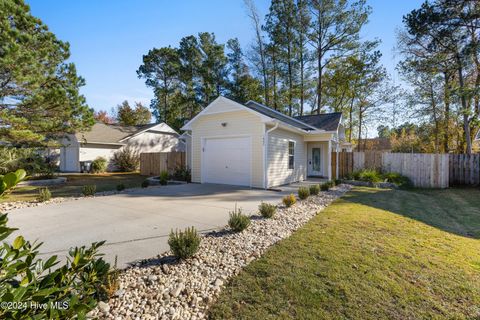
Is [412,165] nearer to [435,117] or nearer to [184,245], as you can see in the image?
[435,117]

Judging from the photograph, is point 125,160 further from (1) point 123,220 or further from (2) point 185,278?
(2) point 185,278

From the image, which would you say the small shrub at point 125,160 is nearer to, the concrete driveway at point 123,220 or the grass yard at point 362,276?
the concrete driveway at point 123,220

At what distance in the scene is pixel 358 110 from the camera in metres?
26.4

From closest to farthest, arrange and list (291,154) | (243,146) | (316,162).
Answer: (243,146), (291,154), (316,162)

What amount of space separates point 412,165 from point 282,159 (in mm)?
7499

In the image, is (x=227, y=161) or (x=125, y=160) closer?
(x=227, y=161)

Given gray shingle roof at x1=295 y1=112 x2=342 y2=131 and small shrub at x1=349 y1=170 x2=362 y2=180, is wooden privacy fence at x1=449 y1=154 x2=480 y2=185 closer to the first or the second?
small shrub at x1=349 y1=170 x2=362 y2=180

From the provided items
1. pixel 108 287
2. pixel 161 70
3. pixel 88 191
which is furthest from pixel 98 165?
pixel 108 287

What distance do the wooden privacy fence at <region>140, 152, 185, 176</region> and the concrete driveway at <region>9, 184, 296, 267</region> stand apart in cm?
804

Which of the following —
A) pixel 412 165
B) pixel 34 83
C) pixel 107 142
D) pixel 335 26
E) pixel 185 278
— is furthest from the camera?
pixel 335 26

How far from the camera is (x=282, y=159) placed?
11.9 meters

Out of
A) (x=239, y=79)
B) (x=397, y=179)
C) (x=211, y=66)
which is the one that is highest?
(x=211, y=66)

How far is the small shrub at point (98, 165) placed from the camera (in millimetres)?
18234

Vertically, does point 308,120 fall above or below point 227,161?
above
